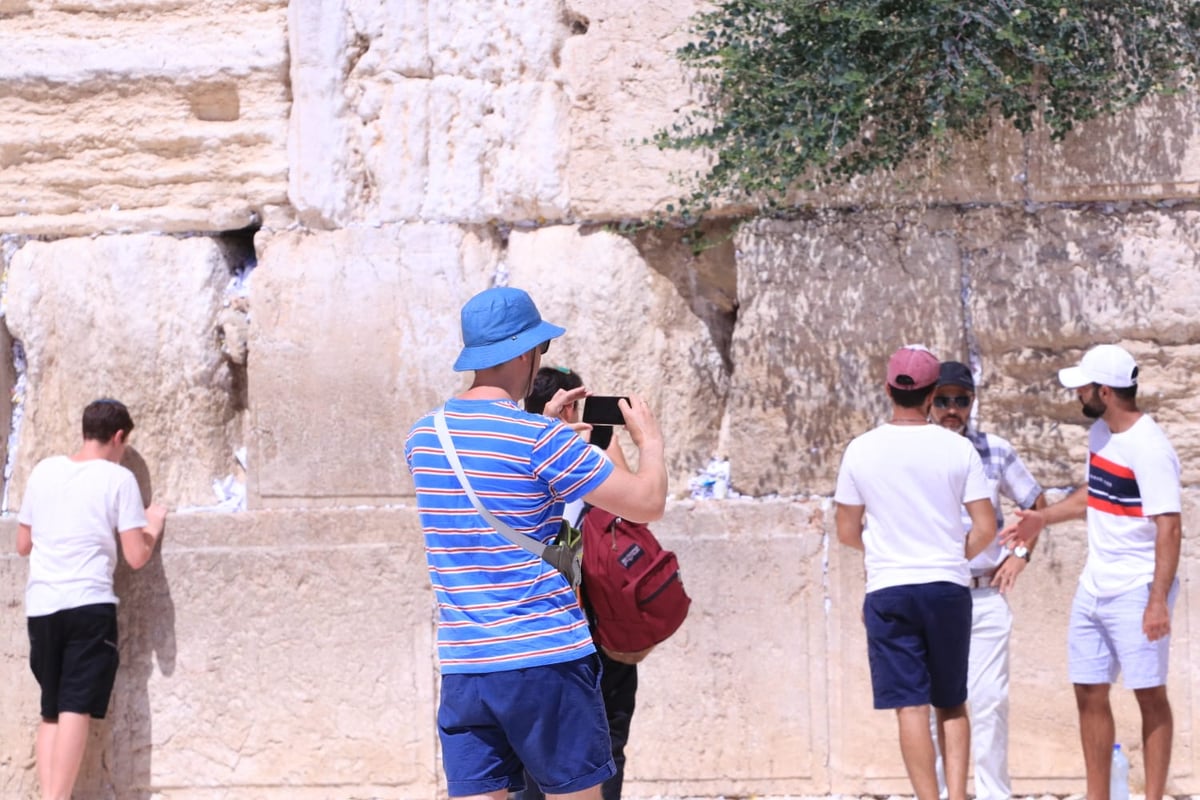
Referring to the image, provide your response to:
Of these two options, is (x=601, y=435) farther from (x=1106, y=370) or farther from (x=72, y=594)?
(x=72, y=594)

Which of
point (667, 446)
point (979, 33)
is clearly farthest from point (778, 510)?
point (979, 33)

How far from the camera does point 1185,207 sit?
226 inches

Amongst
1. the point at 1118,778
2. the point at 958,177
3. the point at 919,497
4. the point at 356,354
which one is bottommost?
the point at 1118,778

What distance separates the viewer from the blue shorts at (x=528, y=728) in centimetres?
338

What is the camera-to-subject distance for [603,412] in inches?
155

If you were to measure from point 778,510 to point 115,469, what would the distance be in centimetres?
253

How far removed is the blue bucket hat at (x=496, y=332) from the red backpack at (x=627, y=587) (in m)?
0.70

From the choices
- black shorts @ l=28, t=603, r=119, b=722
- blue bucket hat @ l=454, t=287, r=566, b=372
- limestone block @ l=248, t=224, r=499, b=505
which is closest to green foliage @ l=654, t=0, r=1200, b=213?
limestone block @ l=248, t=224, r=499, b=505

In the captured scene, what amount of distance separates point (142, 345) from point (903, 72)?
3.18 meters

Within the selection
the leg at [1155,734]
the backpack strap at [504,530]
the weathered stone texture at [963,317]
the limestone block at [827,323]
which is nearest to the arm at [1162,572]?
the leg at [1155,734]

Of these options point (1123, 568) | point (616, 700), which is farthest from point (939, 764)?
point (616, 700)

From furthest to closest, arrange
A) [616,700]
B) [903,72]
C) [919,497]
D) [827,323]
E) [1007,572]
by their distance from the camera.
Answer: [827,323] → [903,72] → [1007,572] → [919,497] → [616,700]

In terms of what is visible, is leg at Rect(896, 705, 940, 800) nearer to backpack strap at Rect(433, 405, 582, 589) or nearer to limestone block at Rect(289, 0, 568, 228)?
backpack strap at Rect(433, 405, 582, 589)

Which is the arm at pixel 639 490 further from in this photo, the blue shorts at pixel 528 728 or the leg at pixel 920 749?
the leg at pixel 920 749
